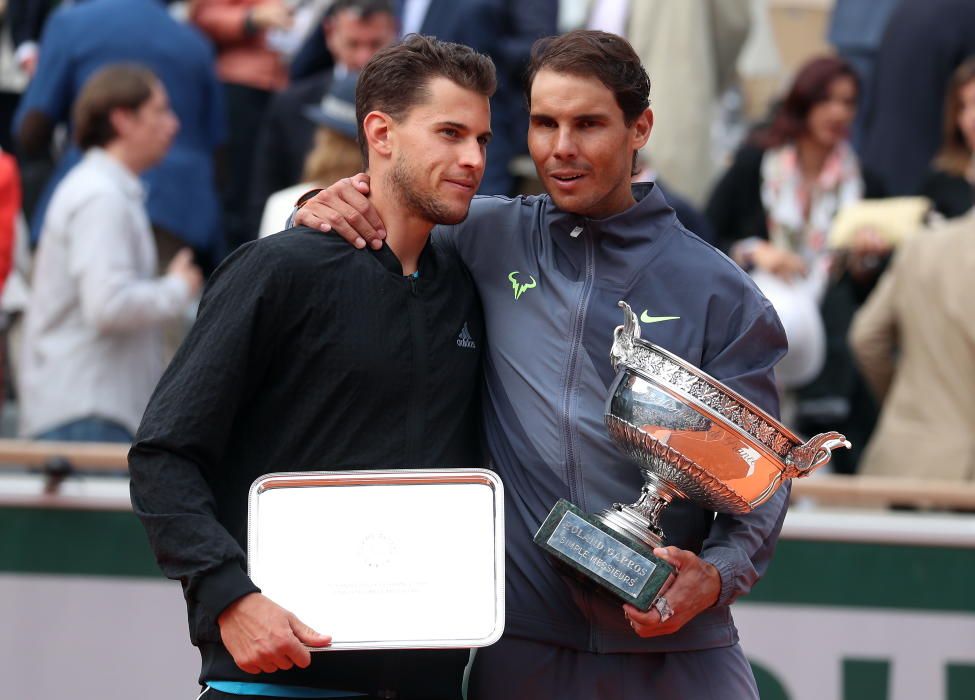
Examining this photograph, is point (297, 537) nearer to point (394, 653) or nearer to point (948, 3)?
point (394, 653)

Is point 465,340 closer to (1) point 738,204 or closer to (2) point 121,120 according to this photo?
(2) point 121,120

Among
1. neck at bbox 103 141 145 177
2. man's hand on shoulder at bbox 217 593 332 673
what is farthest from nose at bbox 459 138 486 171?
neck at bbox 103 141 145 177

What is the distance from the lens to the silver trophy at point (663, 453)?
3.08 meters

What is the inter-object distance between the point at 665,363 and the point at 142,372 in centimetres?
292

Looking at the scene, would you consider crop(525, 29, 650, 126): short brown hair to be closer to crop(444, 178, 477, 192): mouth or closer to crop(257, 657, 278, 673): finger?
crop(444, 178, 477, 192): mouth

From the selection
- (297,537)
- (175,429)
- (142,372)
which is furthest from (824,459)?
(142,372)

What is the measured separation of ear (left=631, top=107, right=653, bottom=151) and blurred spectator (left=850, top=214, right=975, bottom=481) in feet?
7.73

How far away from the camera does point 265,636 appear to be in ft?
9.54

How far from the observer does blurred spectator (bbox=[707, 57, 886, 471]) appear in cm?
628

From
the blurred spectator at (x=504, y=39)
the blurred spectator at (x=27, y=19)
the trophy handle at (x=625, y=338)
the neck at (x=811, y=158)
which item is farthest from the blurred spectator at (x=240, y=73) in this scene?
the trophy handle at (x=625, y=338)

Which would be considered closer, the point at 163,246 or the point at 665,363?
the point at 665,363

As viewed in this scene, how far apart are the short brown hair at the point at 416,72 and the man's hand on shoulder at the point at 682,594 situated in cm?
101

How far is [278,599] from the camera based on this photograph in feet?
9.85

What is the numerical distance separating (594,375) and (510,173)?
10.2 ft
